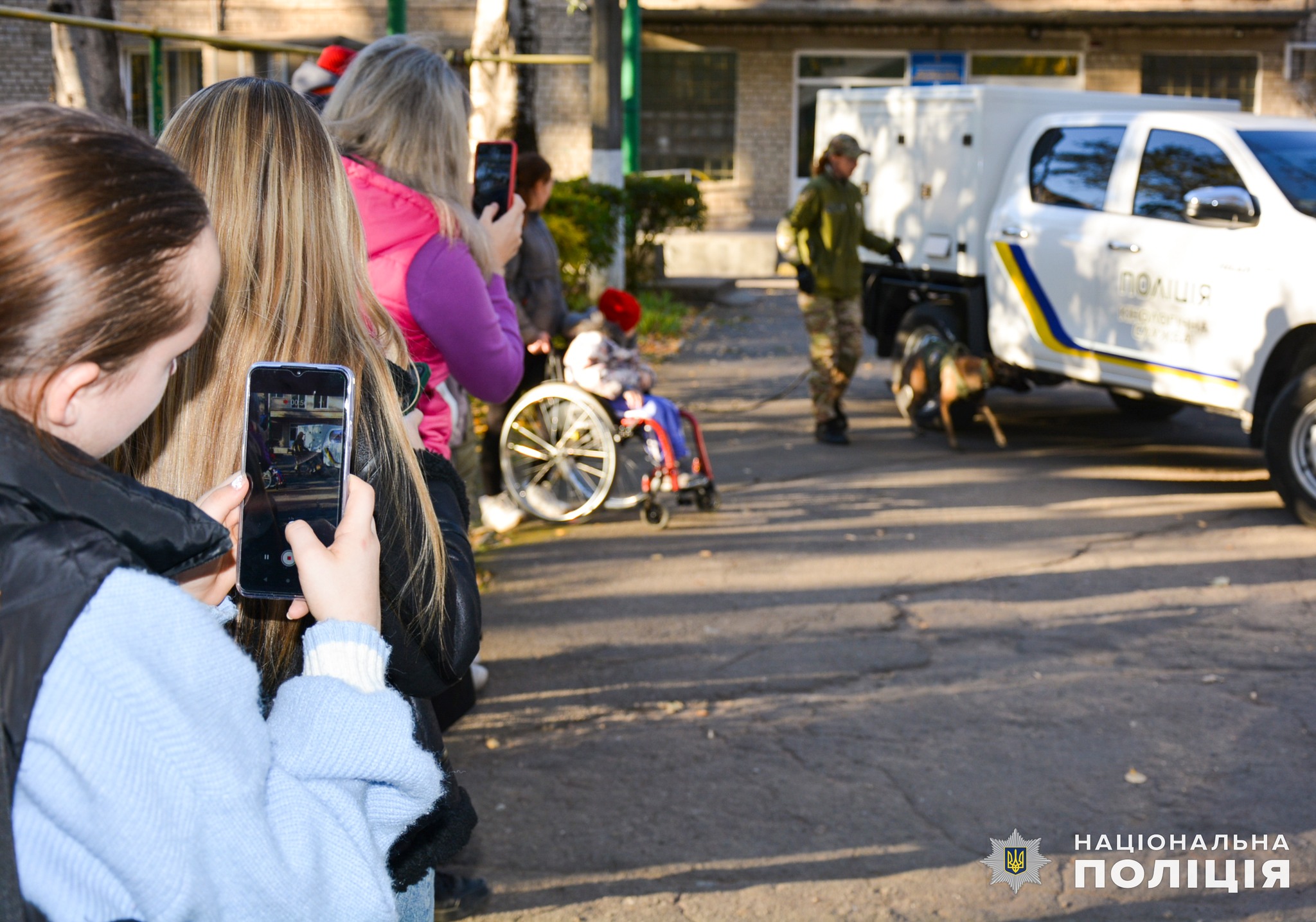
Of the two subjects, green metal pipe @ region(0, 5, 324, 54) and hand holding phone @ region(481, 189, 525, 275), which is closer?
hand holding phone @ region(481, 189, 525, 275)

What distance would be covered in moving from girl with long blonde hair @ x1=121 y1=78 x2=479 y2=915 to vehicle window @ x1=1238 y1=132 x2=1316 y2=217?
260 inches

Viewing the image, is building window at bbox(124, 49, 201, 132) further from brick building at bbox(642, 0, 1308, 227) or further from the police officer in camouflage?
the police officer in camouflage

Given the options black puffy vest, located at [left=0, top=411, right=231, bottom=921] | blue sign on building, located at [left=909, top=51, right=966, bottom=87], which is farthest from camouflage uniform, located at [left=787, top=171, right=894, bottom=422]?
blue sign on building, located at [left=909, top=51, right=966, bottom=87]

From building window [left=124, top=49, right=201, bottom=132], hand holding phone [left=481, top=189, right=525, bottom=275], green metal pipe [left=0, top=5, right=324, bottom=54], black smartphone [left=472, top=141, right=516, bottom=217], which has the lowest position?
hand holding phone [left=481, top=189, right=525, bottom=275]

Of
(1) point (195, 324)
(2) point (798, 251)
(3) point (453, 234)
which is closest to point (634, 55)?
(2) point (798, 251)

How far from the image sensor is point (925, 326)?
382 inches

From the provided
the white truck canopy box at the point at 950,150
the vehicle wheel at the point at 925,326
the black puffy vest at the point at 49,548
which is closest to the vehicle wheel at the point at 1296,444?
the white truck canopy box at the point at 950,150

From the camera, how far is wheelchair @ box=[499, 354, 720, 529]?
6.82 metres

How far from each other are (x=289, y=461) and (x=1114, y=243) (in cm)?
738

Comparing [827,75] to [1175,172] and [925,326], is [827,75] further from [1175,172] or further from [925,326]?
[1175,172]

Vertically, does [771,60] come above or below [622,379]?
above

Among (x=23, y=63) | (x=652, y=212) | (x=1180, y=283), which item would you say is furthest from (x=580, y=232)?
(x=23, y=63)

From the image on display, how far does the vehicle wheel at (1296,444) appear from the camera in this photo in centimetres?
682

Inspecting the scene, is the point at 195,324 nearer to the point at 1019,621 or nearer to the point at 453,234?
the point at 453,234
